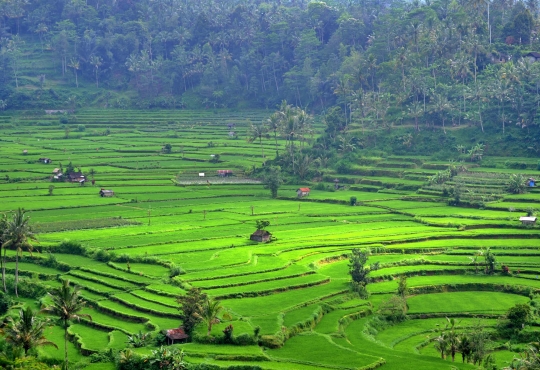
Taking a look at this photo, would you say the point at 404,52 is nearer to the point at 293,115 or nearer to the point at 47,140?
the point at 293,115

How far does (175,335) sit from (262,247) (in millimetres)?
17195

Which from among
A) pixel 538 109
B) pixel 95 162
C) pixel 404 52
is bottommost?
pixel 95 162

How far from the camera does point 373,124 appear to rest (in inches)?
3573

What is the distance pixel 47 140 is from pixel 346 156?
3076 cm

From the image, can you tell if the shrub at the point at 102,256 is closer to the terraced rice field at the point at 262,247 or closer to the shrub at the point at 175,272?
the terraced rice field at the point at 262,247

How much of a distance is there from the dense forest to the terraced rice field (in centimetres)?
1108

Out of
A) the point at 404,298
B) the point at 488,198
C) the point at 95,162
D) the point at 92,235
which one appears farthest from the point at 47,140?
the point at 404,298

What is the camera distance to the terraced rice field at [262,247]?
132 feet

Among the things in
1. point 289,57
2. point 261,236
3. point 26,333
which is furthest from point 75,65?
point 26,333

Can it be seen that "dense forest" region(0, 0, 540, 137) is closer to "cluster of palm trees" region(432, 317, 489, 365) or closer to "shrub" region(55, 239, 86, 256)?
"shrub" region(55, 239, 86, 256)

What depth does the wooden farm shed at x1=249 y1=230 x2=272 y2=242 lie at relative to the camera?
186ft

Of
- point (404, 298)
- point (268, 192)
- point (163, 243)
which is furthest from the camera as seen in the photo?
point (268, 192)

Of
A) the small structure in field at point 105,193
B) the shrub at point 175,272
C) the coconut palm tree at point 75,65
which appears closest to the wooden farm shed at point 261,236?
the shrub at point 175,272

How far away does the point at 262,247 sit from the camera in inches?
2176
